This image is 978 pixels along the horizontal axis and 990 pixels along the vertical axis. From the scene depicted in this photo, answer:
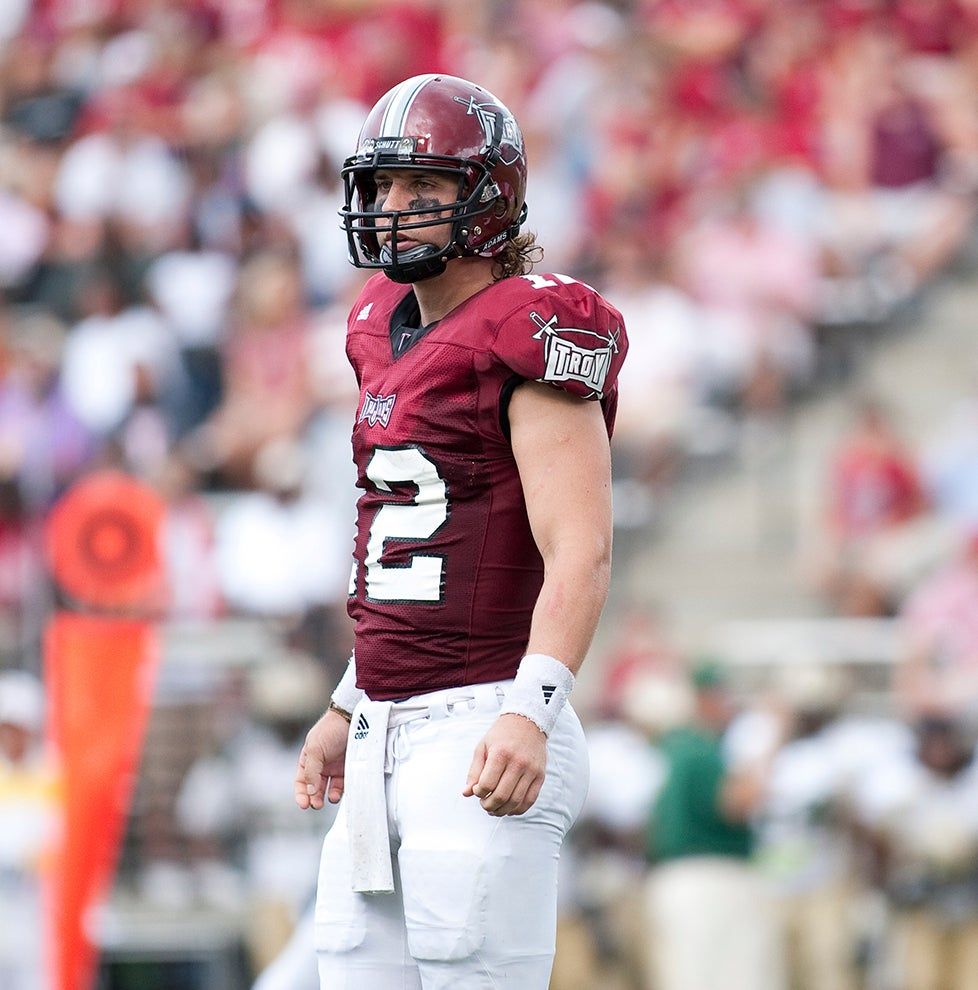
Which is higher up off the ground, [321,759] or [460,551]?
[460,551]

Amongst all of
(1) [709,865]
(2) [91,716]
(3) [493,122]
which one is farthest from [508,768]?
(1) [709,865]

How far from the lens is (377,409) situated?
10.7 ft

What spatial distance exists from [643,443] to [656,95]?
2.41 m

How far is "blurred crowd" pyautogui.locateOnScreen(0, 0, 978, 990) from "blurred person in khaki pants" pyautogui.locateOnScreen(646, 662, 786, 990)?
25mm

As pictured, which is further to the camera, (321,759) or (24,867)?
(24,867)

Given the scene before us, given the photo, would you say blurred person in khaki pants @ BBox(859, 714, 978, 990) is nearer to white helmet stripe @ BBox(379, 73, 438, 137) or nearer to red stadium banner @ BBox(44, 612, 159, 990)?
red stadium banner @ BBox(44, 612, 159, 990)

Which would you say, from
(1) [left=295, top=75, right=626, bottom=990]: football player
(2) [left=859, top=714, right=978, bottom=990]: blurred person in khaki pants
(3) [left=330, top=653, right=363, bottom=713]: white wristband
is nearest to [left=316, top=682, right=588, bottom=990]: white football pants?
(1) [left=295, top=75, right=626, bottom=990]: football player

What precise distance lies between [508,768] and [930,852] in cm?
541

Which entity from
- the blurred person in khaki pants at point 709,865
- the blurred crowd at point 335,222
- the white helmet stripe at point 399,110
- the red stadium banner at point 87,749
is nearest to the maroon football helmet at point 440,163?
the white helmet stripe at point 399,110

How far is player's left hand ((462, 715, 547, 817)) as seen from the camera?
2.89m

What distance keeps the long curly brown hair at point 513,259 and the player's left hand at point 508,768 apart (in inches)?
30.4

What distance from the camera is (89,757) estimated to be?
287 inches

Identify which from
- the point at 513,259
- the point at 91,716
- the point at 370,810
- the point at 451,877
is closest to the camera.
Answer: the point at 451,877

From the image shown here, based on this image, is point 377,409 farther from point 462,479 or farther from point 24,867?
point 24,867
